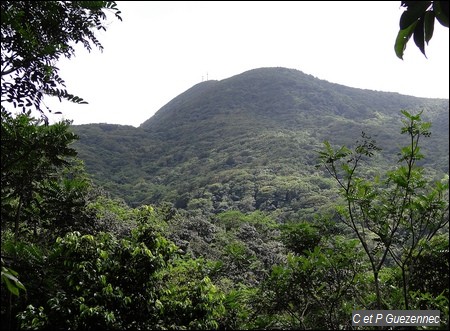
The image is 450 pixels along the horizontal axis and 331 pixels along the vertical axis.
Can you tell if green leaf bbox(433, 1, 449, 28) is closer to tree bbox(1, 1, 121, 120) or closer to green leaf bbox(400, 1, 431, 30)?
green leaf bbox(400, 1, 431, 30)

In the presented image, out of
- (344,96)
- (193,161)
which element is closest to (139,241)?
(193,161)

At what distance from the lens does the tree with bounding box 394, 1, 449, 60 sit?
1066mm

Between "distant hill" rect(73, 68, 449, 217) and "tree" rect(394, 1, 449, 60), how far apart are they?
29.0 m

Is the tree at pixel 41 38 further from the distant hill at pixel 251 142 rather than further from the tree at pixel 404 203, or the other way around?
the distant hill at pixel 251 142

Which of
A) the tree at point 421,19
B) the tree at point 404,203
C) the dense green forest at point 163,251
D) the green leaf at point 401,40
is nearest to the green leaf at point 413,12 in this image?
the tree at point 421,19

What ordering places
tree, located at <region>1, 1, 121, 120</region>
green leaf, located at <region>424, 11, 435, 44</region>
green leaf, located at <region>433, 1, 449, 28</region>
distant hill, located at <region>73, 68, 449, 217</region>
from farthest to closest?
distant hill, located at <region>73, 68, 449, 217</region>
tree, located at <region>1, 1, 121, 120</region>
green leaf, located at <region>424, 11, 435, 44</region>
green leaf, located at <region>433, 1, 449, 28</region>

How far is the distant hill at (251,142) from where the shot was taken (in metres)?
36.7

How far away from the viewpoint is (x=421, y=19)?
1.12 metres

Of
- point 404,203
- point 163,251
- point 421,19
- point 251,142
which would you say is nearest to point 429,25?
point 421,19

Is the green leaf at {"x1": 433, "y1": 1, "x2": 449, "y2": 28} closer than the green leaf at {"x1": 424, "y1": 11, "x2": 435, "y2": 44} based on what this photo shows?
Yes

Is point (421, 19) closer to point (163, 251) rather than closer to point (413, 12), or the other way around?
point (413, 12)

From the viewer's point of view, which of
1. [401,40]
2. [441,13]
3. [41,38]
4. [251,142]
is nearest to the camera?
[441,13]

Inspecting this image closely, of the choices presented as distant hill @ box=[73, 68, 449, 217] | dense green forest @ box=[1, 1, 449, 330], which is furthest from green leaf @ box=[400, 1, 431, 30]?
distant hill @ box=[73, 68, 449, 217]

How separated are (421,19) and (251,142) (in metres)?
53.7
